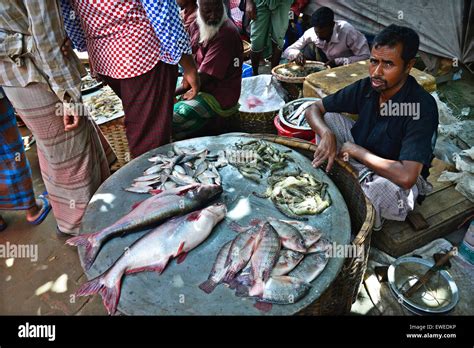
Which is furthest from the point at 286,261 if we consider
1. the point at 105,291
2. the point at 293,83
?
the point at 293,83

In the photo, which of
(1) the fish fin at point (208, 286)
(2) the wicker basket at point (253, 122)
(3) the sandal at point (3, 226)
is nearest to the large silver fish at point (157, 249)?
(1) the fish fin at point (208, 286)

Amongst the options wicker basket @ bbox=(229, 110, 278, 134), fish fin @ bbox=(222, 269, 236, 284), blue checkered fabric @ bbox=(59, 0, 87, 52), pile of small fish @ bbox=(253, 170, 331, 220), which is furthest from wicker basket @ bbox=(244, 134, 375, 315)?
blue checkered fabric @ bbox=(59, 0, 87, 52)

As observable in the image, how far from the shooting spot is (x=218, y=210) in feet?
7.34

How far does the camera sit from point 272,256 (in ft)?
6.56

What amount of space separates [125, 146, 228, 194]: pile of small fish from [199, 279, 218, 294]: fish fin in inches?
32.0

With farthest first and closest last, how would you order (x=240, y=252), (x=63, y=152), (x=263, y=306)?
(x=63, y=152) → (x=240, y=252) → (x=263, y=306)

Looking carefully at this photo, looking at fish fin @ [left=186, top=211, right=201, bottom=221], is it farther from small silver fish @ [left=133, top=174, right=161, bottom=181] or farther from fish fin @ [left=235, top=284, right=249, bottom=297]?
small silver fish @ [left=133, top=174, right=161, bottom=181]

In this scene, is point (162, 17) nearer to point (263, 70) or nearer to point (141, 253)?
point (141, 253)

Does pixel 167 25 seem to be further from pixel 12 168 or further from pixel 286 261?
pixel 12 168

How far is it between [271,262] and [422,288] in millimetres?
1747

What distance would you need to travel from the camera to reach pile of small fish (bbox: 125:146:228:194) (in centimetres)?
258

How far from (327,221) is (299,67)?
12.6ft

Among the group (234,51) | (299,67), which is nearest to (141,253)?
(234,51)

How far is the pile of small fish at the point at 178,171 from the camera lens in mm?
2580
